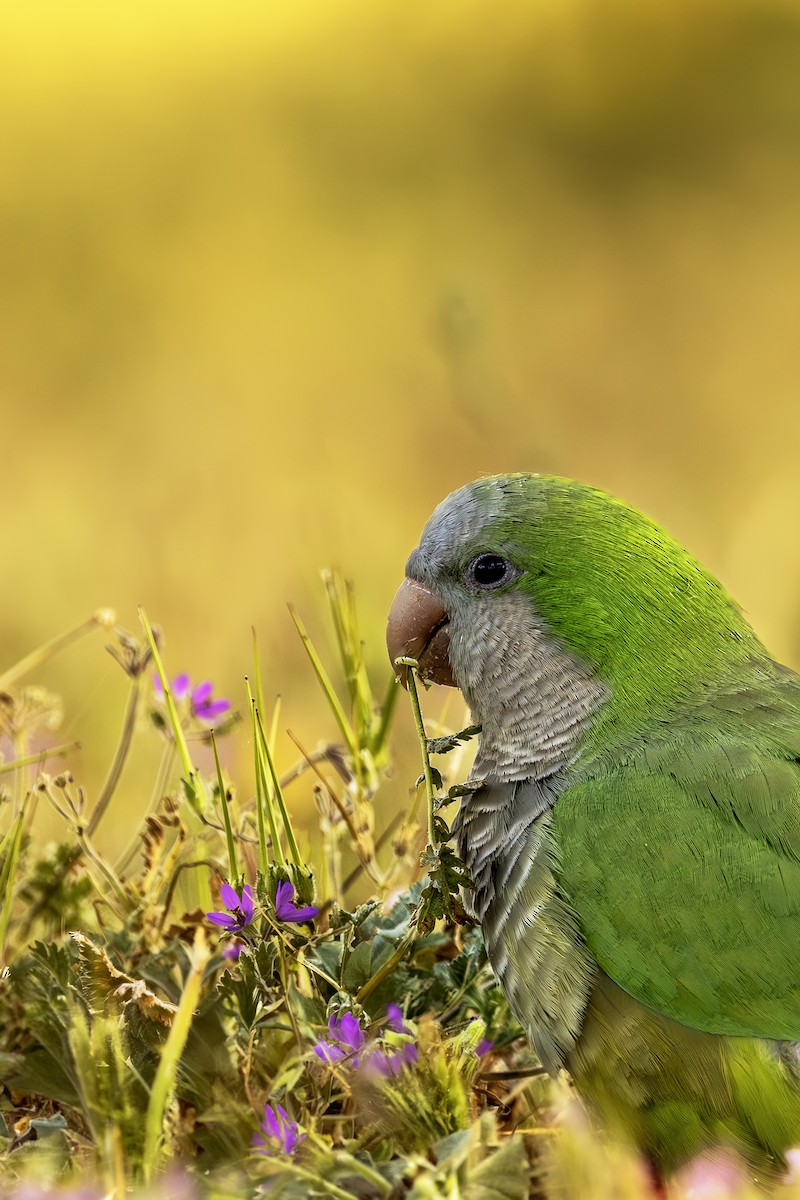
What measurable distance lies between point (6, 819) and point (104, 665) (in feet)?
4.49

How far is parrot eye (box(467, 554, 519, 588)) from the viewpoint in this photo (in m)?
2.02

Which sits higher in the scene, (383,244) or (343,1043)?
(383,244)

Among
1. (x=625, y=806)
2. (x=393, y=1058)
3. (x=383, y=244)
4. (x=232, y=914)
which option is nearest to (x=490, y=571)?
(x=625, y=806)

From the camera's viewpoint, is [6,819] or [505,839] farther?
[6,819]

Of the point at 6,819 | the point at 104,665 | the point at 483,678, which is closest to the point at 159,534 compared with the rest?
the point at 104,665

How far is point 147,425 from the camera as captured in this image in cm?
551

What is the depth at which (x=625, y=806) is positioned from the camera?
172 cm

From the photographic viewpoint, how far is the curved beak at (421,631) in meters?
2.14

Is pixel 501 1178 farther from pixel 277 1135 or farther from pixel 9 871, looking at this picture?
pixel 9 871

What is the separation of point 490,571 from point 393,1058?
84cm

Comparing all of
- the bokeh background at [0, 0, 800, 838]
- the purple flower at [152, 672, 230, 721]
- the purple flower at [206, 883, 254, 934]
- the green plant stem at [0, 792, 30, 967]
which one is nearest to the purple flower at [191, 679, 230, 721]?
the purple flower at [152, 672, 230, 721]

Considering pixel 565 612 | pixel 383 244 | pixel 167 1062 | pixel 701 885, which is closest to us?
pixel 167 1062

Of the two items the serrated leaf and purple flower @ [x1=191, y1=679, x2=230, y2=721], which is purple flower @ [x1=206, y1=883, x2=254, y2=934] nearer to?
the serrated leaf

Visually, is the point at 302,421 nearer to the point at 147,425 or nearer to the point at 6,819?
the point at 147,425
